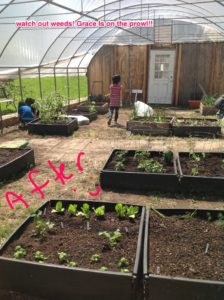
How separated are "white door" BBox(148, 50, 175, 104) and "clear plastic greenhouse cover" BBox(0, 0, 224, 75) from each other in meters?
1.65

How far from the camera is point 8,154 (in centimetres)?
485

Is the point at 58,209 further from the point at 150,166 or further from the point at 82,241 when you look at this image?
the point at 150,166

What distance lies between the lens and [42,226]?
2.58 meters

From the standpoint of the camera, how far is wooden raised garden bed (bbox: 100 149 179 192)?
392cm

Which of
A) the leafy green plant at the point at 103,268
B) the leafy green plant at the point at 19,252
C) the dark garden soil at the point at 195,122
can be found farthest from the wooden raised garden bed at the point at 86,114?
the leafy green plant at the point at 103,268

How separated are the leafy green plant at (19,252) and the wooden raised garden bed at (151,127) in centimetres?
520

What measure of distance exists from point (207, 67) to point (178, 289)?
1051 centimetres

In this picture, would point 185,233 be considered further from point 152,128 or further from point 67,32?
point 67,32

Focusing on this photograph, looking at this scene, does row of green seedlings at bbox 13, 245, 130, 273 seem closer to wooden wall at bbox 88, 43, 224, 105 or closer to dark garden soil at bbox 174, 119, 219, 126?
dark garden soil at bbox 174, 119, 219, 126

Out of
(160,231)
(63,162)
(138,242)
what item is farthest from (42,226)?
(63,162)

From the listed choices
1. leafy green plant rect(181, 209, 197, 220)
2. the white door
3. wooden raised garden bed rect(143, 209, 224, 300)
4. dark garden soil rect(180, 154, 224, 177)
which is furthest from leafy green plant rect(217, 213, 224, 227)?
the white door

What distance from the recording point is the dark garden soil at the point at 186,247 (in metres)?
2.09

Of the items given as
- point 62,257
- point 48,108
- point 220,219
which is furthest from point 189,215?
point 48,108

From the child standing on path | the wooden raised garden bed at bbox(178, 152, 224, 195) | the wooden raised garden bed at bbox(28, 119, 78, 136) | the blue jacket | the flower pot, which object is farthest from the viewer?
the flower pot
